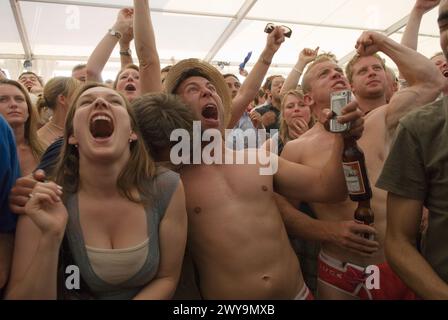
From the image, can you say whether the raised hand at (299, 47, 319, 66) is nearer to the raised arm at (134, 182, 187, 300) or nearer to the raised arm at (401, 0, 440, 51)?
the raised arm at (401, 0, 440, 51)

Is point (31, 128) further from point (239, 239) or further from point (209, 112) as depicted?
point (239, 239)

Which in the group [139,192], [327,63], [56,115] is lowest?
[139,192]

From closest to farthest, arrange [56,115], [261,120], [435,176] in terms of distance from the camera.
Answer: [435,176] → [56,115] → [261,120]

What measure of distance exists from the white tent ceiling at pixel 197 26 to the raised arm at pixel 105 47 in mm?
2537

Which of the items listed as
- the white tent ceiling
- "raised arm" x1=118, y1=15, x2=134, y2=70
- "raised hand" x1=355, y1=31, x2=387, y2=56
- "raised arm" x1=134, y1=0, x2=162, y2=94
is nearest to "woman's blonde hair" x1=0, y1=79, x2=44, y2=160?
"raised arm" x1=118, y1=15, x2=134, y2=70

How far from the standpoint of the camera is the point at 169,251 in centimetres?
132

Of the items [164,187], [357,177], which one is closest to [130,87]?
[164,187]

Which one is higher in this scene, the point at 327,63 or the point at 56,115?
the point at 327,63

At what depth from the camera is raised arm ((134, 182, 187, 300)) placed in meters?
1.29

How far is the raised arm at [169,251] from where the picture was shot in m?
1.29

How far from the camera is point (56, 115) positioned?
263 cm
